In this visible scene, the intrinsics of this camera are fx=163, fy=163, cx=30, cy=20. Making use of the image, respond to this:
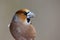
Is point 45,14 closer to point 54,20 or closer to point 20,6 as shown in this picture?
point 54,20

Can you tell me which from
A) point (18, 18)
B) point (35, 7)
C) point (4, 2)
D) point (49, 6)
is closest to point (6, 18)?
point (4, 2)

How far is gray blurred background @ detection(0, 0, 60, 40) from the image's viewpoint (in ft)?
4.53

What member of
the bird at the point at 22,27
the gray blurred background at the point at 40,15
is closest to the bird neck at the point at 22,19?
the bird at the point at 22,27

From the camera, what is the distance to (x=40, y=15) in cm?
144

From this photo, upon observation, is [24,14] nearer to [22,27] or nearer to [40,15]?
[22,27]

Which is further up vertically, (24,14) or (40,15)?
(40,15)

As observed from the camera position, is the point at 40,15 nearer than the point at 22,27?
No

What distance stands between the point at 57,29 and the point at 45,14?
0.18 metres

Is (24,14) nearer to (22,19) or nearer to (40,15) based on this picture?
(22,19)

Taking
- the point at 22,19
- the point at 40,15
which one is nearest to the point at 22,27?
the point at 22,19

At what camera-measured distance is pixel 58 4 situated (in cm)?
146

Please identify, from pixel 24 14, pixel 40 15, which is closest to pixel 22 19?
pixel 24 14

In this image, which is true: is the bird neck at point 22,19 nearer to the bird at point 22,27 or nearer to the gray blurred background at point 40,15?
the bird at point 22,27

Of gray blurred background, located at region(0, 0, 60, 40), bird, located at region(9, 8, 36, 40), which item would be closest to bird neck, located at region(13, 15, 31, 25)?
bird, located at region(9, 8, 36, 40)
